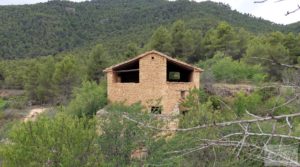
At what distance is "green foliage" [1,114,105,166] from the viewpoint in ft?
40.0

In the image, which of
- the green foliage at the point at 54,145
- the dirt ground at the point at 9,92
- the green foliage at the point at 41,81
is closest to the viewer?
the green foliage at the point at 54,145

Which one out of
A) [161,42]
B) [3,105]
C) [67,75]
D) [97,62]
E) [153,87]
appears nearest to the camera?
[153,87]

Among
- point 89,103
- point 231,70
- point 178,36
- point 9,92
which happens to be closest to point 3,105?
point 9,92

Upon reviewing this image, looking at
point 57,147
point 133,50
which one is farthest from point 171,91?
point 133,50

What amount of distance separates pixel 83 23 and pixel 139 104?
197 feet

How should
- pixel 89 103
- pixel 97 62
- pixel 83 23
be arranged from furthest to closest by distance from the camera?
pixel 83 23
pixel 97 62
pixel 89 103

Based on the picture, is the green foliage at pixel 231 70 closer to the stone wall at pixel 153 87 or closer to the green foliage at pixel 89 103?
the green foliage at pixel 89 103

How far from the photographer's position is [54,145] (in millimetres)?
12641

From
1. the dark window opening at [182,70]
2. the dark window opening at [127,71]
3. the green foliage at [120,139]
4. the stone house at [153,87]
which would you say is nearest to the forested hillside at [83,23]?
the dark window opening at [182,70]

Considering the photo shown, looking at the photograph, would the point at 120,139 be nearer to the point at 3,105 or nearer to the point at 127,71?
the point at 127,71

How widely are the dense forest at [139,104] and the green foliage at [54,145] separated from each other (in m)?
0.03

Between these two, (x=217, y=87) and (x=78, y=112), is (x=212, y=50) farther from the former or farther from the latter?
(x=78, y=112)

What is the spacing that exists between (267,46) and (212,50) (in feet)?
27.6

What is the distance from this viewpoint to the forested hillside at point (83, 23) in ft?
200
